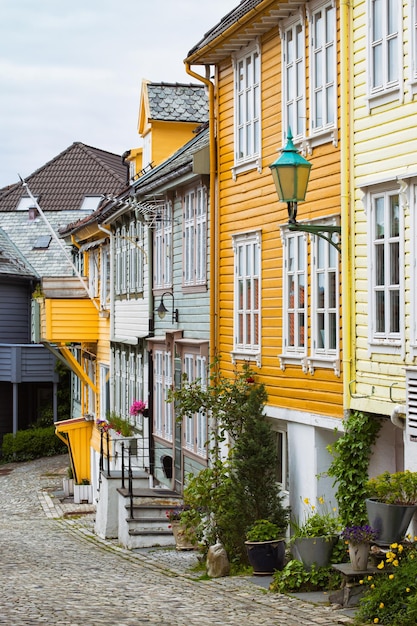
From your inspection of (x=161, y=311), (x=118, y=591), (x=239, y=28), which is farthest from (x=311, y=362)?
(x=161, y=311)

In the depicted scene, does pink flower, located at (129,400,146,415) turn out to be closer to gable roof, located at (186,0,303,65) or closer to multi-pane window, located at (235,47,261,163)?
multi-pane window, located at (235,47,261,163)

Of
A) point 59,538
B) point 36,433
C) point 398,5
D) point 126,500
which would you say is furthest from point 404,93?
point 36,433

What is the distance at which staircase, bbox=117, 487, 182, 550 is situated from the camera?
18375 mm

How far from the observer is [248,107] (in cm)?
1617

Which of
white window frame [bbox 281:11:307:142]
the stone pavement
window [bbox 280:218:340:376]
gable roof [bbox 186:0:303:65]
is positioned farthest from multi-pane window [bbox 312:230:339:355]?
gable roof [bbox 186:0:303:65]

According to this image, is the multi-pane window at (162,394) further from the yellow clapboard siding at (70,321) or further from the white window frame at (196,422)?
the yellow clapboard siding at (70,321)

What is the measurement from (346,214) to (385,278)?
1.12 meters

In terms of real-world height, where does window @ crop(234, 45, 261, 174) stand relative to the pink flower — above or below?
above

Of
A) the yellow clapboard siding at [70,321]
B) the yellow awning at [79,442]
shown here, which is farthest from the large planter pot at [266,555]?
the yellow awning at [79,442]

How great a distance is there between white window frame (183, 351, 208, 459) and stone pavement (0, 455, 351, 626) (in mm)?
2057

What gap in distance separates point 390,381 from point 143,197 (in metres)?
11.7

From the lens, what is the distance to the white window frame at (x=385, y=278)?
1126 cm

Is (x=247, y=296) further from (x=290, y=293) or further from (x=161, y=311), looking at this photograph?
(x=161, y=311)

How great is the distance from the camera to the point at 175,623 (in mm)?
10867
